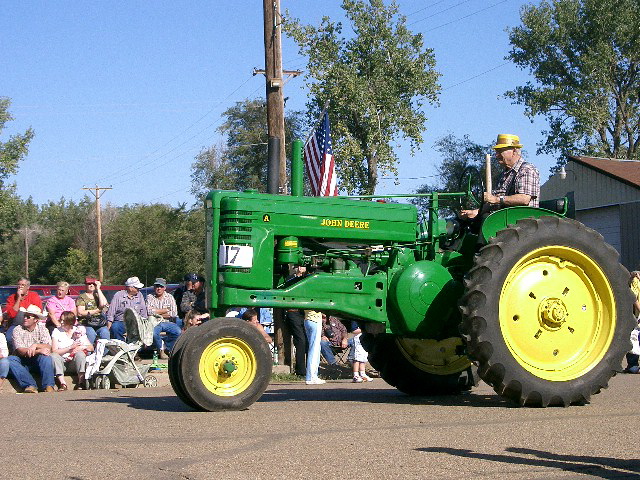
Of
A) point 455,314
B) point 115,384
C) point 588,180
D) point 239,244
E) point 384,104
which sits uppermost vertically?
point 384,104

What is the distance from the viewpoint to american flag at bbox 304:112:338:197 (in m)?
16.2

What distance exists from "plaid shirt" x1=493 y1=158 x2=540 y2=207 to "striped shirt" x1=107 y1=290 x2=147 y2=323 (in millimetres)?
8615

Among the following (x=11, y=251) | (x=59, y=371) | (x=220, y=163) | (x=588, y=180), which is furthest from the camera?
(x=11, y=251)

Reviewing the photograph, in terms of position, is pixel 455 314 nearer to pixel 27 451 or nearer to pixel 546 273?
pixel 546 273

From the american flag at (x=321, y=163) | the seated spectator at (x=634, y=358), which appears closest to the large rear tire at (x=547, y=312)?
the seated spectator at (x=634, y=358)

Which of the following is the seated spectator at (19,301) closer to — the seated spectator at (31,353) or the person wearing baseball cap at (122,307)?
the seated spectator at (31,353)

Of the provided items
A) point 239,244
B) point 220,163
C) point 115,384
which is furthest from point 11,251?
point 239,244

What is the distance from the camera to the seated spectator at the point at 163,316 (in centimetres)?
1684

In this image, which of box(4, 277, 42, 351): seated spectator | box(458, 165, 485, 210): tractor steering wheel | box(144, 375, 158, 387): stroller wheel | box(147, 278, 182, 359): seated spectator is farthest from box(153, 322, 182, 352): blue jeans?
box(458, 165, 485, 210): tractor steering wheel

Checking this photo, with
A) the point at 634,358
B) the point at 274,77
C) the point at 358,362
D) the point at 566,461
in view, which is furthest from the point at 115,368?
the point at 566,461

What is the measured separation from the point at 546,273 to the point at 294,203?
2419mm

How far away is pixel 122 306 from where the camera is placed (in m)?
16.8

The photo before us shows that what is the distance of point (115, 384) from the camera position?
48.9ft

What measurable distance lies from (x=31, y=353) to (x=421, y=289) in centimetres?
749
